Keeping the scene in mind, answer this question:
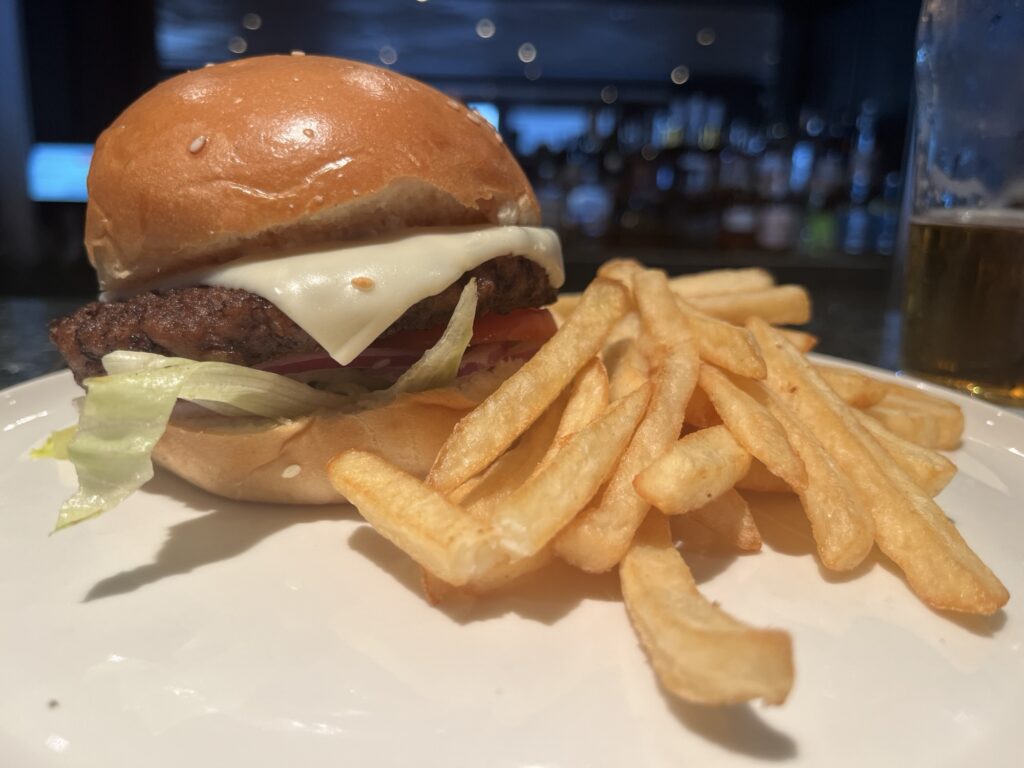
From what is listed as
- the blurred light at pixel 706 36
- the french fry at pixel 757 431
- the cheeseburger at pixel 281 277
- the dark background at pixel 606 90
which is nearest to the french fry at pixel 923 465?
the french fry at pixel 757 431

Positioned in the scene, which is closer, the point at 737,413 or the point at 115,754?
the point at 115,754

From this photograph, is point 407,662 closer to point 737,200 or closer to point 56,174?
point 737,200

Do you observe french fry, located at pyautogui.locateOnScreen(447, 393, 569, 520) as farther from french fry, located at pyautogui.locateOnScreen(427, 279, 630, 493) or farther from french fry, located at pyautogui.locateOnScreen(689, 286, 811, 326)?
french fry, located at pyautogui.locateOnScreen(689, 286, 811, 326)

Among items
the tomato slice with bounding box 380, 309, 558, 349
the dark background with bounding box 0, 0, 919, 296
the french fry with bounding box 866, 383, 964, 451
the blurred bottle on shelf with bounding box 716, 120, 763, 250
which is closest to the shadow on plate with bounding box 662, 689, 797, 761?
the tomato slice with bounding box 380, 309, 558, 349

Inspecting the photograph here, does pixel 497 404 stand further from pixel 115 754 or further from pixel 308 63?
pixel 308 63

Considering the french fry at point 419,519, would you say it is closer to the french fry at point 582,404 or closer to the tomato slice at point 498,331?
the french fry at point 582,404

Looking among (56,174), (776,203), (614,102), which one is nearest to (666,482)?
(776,203)

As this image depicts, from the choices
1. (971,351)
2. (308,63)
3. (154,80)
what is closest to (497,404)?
(308,63)
